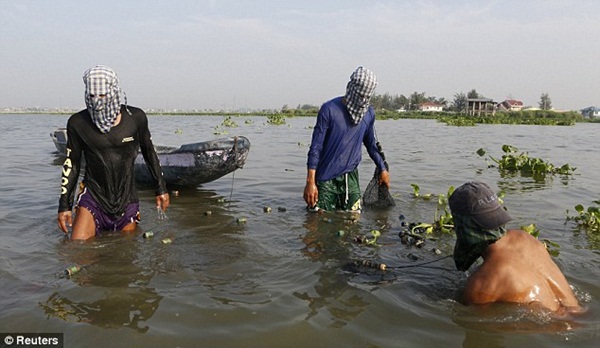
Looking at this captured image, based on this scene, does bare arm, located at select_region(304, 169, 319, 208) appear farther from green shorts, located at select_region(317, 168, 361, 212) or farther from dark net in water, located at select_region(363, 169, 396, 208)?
dark net in water, located at select_region(363, 169, 396, 208)

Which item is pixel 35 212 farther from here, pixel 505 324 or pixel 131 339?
pixel 505 324

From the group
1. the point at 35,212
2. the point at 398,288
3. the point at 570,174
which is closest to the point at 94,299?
the point at 398,288

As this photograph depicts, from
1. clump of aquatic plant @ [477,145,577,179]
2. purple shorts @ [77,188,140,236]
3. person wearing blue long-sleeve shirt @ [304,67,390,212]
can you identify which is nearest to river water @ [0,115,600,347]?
purple shorts @ [77,188,140,236]

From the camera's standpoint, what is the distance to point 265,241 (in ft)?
17.7

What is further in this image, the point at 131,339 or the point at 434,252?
the point at 434,252

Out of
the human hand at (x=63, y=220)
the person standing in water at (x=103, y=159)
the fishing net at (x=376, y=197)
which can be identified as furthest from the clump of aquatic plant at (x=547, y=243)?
the human hand at (x=63, y=220)

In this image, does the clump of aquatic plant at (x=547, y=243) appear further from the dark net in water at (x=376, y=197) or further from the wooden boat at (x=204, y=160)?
the wooden boat at (x=204, y=160)

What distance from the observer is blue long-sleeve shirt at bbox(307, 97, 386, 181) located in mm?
5617

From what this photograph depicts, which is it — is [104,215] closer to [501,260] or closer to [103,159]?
[103,159]

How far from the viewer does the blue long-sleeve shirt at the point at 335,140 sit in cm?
562

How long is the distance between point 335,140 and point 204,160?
3.24 meters

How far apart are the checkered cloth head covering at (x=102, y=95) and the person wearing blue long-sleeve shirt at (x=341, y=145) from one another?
232 centimetres

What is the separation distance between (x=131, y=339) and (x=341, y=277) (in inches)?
76.0

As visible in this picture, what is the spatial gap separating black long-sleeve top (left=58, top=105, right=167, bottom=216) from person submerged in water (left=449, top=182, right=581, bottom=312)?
364cm
